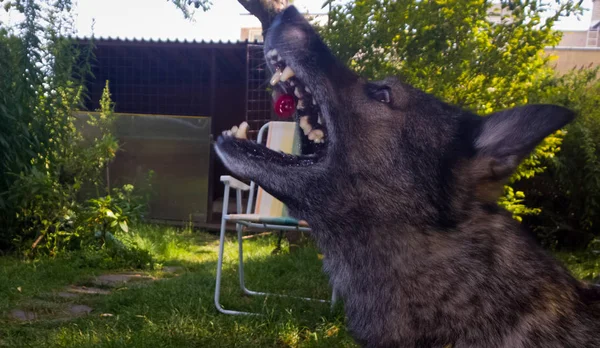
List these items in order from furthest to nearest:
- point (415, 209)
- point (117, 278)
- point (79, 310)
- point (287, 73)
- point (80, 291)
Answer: point (117, 278)
point (80, 291)
point (79, 310)
point (287, 73)
point (415, 209)

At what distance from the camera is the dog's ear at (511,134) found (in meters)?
1.53

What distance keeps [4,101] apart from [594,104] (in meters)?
5.71

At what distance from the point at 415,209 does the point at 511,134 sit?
13.8 inches

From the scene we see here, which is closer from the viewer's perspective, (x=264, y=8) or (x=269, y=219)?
(x=269, y=219)

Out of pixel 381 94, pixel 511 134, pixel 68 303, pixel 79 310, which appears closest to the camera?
pixel 511 134

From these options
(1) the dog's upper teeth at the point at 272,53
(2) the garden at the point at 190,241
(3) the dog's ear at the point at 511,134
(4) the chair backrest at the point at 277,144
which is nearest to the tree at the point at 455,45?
(2) the garden at the point at 190,241

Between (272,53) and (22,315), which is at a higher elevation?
(272,53)

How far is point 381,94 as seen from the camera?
1910 mm

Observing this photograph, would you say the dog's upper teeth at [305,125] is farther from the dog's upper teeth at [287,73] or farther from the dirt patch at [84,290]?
the dirt patch at [84,290]

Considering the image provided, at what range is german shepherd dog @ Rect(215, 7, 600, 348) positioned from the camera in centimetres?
158

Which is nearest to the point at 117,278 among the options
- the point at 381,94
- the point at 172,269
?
the point at 172,269

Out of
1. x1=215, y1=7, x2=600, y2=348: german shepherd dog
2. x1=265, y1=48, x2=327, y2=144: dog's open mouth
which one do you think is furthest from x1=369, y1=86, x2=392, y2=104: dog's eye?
x1=265, y1=48, x2=327, y2=144: dog's open mouth

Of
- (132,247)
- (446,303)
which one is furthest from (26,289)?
(446,303)

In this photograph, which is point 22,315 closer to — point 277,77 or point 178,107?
point 277,77
